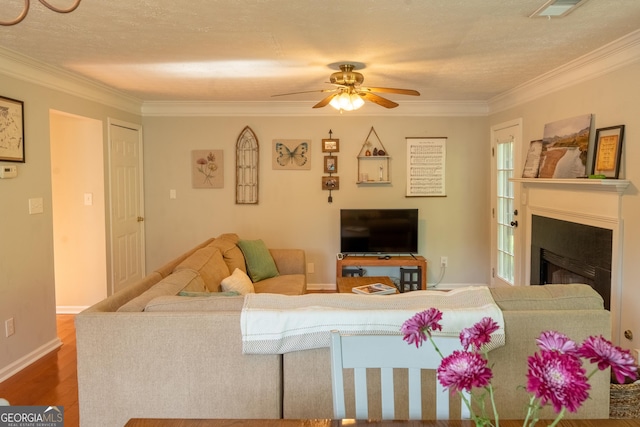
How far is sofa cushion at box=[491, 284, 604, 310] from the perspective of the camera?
6.95 ft

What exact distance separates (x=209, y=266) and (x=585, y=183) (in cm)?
281

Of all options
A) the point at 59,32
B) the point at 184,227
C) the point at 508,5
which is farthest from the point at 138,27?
the point at 184,227

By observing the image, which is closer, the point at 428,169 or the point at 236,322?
the point at 236,322

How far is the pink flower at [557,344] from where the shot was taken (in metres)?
0.83

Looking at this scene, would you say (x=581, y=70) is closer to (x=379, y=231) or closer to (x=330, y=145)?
(x=379, y=231)

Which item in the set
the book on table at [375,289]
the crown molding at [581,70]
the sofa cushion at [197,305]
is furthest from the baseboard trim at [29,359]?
the crown molding at [581,70]

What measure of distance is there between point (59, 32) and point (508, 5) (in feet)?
8.59

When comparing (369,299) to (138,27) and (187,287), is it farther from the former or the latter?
(138,27)

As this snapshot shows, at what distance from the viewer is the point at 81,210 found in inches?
191

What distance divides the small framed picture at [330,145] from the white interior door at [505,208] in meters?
1.82

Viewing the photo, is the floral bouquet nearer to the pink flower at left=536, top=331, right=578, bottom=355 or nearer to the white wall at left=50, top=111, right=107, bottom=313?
the pink flower at left=536, top=331, right=578, bottom=355

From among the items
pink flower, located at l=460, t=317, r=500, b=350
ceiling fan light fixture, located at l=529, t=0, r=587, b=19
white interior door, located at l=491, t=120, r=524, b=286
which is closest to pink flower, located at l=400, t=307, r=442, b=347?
pink flower, located at l=460, t=317, r=500, b=350

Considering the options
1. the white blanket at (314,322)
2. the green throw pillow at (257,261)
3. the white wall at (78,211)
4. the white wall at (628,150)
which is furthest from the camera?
the white wall at (78,211)

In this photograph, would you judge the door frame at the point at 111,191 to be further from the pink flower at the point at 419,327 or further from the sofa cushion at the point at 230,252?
the pink flower at the point at 419,327
